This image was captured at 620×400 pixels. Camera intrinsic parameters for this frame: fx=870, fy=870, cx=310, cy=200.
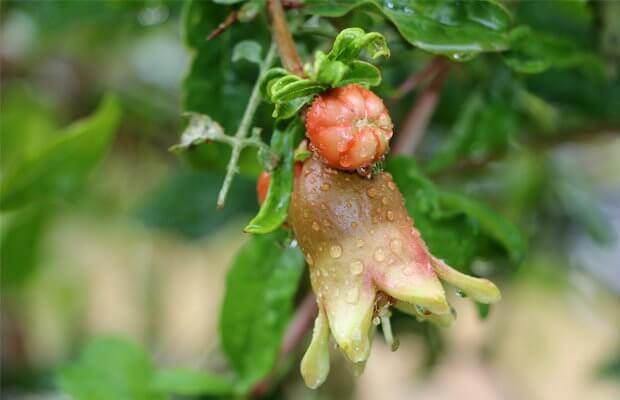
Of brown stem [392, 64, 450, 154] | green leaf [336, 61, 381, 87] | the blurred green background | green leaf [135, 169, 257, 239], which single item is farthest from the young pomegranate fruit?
green leaf [135, 169, 257, 239]

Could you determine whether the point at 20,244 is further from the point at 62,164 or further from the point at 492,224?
the point at 492,224

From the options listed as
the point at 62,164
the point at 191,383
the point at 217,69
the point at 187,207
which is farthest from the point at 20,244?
the point at 217,69

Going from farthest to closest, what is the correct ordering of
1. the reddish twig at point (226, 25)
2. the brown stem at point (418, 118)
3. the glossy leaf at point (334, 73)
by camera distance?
the brown stem at point (418, 118) < the reddish twig at point (226, 25) < the glossy leaf at point (334, 73)

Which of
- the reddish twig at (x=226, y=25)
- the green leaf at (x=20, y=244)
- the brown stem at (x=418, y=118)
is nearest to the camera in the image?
the reddish twig at (x=226, y=25)

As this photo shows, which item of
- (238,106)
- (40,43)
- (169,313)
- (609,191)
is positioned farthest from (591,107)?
(169,313)

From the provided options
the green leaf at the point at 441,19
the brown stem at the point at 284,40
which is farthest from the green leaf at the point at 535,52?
the brown stem at the point at 284,40

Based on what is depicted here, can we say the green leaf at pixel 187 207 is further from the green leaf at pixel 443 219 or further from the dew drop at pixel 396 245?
the dew drop at pixel 396 245
